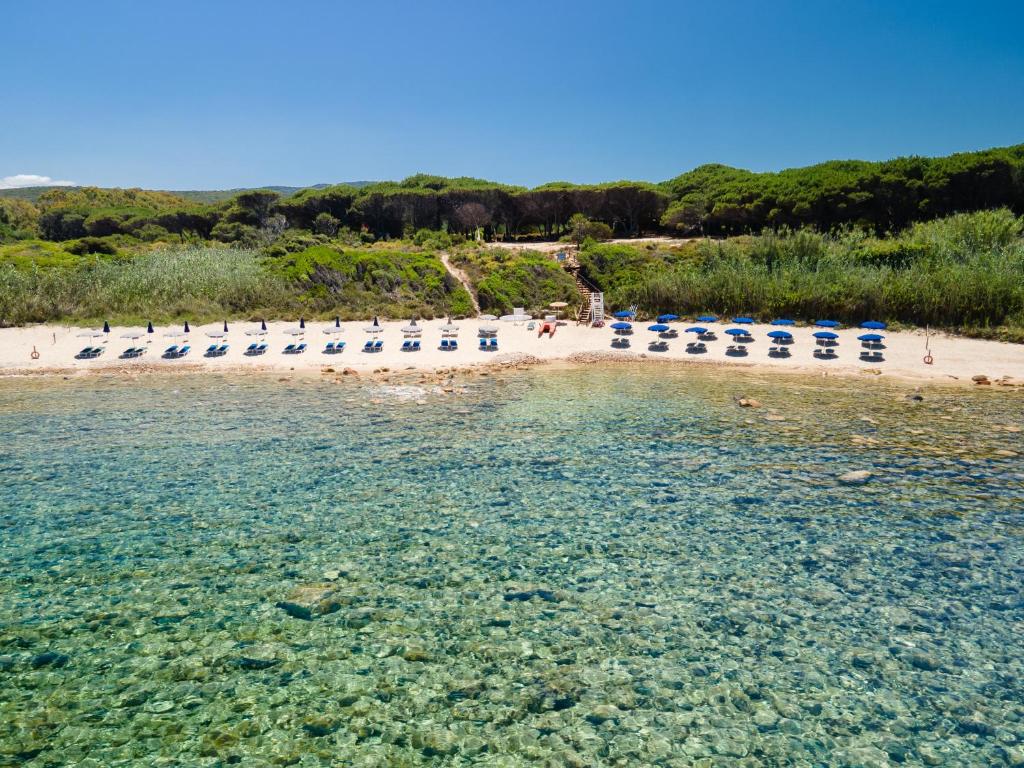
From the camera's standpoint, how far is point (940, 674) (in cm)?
694

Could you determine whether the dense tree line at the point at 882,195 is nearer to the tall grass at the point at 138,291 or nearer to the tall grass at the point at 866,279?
the tall grass at the point at 866,279

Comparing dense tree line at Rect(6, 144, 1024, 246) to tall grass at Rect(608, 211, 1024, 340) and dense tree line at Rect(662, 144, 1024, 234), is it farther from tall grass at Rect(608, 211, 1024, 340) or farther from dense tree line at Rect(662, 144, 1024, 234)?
tall grass at Rect(608, 211, 1024, 340)

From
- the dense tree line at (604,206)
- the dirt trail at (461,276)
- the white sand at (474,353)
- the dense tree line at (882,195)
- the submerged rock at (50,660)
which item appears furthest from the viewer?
the dense tree line at (604,206)

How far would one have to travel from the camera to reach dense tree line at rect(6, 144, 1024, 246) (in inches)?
1726

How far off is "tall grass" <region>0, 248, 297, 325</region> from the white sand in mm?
2214

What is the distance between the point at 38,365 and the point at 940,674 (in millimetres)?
29913

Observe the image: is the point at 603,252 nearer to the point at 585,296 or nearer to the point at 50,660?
the point at 585,296

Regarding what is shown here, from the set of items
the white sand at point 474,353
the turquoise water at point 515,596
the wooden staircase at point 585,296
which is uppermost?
the wooden staircase at point 585,296

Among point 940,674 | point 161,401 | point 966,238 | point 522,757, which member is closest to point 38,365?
point 161,401

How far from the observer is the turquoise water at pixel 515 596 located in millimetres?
6141

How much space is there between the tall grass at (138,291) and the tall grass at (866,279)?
2154cm

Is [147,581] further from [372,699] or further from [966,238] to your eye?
[966,238]

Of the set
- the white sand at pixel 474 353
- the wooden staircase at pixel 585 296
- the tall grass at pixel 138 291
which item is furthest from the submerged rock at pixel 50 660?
the wooden staircase at pixel 585 296

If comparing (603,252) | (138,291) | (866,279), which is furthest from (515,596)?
(603,252)
